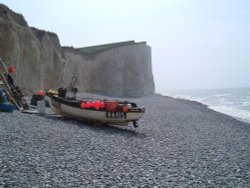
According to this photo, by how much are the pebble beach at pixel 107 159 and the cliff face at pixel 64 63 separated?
11131 mm

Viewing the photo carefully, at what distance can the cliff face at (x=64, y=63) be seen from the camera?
20328 mm

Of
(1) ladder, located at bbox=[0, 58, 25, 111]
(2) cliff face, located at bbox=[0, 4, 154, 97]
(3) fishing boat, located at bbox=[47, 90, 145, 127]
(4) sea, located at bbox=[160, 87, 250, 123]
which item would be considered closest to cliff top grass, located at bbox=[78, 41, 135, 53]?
(2) cliff face, located at bbox=[0, 4, 154, 97]

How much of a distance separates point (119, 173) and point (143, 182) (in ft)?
2.17

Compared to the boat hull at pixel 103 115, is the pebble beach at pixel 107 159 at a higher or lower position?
lower

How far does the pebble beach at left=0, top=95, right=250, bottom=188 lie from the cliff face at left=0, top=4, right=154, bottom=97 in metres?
11.1

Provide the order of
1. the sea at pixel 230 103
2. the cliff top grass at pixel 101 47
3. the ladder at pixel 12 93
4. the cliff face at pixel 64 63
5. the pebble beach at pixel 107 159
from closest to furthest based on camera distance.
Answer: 1. the pebble beach at pixel 107 159
2. the ladder at pixel 12 93
3. the cliff face at pixel 64 63
4. the sea at pixel 230 103
5. the cliff top grass at pixel 101 47

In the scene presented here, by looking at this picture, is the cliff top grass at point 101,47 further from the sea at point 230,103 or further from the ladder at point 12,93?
the ladder at point 12,93

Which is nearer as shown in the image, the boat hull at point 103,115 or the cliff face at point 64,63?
the boat hull at point 103,115

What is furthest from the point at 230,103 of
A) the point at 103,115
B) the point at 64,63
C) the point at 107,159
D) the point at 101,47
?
the point at 107,159

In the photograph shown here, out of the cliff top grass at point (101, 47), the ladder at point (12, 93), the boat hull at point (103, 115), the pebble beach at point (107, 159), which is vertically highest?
the cliff top grass at point (101, 47)

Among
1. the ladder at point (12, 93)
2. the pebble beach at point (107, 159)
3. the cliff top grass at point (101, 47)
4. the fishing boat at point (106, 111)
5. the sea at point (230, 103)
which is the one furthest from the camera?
the cliff top grass at point (101, 47)

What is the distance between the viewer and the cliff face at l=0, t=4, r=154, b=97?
20328 millimetres

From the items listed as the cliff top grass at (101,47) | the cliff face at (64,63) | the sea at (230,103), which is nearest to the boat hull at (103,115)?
the cliff face at (64,63)

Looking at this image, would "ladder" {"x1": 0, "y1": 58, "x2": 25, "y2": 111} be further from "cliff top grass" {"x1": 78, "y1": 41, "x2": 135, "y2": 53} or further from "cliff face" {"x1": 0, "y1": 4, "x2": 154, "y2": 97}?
"cliff top grass" {"x1": 78, "y1": 41, "x2": 135, "y2": 53}
